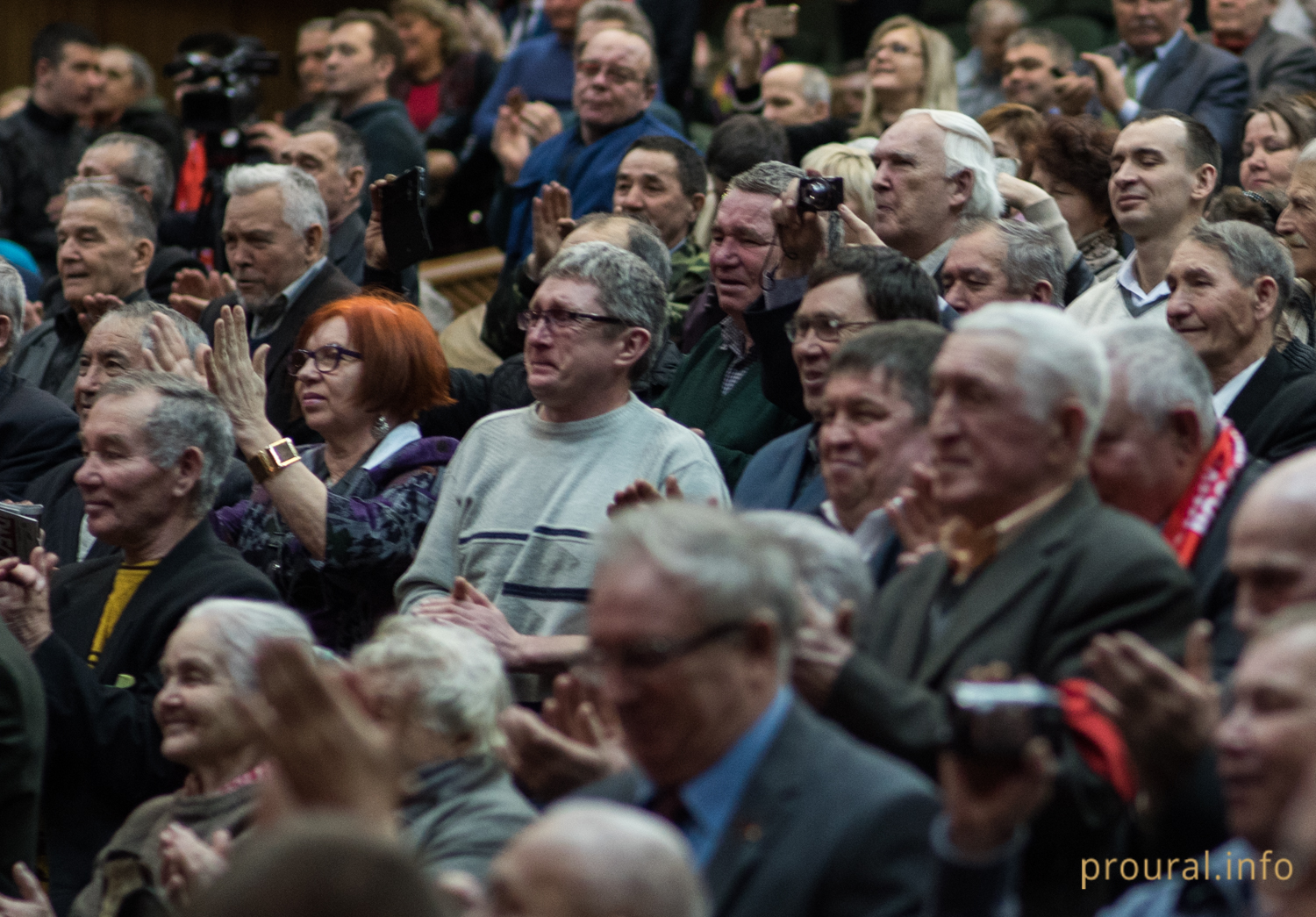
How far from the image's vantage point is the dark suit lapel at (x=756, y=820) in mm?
1807

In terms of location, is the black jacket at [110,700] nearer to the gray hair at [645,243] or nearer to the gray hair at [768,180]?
the gray hair at [645,243]

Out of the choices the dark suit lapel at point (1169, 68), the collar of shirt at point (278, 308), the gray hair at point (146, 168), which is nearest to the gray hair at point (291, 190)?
the collar of shirt at point (278, 308)

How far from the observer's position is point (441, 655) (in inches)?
95.9

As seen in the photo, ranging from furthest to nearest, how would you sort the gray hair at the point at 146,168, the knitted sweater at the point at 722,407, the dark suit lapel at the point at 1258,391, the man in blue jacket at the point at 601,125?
the gray hair at the point at 146,168, the man in blue jacket at the point at 601,125, the knitted sweater at the point at 722,407, the dark suit lapel at the point at 1258,391

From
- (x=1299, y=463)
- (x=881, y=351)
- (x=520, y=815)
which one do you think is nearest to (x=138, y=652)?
(x=520, y=815)

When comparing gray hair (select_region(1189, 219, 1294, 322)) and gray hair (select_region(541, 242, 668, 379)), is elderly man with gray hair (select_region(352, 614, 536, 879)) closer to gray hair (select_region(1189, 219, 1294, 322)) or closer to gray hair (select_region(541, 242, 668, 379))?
gray hair (select_region(541, 242, 668, 379))

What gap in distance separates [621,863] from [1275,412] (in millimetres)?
2087

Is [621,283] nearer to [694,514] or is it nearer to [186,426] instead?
[186,426]

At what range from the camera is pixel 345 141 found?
546 cm

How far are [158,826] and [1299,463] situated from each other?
1716 mm

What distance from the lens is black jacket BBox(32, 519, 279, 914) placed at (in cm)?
292

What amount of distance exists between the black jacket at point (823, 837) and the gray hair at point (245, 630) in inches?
40.8

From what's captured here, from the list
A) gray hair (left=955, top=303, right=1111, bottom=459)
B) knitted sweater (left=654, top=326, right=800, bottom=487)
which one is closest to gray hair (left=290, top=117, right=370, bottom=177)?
knitted sweater (left=654, top=326, right=800, bottom=487)

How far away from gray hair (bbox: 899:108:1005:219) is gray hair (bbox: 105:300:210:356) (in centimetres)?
177
